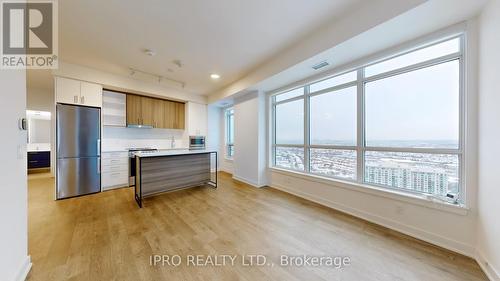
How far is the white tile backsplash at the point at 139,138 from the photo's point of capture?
4578 millimetres

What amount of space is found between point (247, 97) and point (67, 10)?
3.59 metres

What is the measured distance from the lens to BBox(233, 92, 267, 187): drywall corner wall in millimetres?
4586

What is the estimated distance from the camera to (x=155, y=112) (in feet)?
17.0

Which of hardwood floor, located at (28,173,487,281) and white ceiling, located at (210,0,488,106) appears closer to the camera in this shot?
hardwood floor, located at (28,173,487,281)

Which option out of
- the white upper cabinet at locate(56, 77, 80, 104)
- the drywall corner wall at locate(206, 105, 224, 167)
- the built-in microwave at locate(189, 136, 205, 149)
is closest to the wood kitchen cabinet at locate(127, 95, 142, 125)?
the white upper cabinet at locate(56, 77, 80, 104)

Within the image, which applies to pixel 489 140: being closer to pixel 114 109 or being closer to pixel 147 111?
pixel 147 111

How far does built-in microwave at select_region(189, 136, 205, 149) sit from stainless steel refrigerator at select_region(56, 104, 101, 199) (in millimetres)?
2408

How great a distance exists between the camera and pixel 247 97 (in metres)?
4.93

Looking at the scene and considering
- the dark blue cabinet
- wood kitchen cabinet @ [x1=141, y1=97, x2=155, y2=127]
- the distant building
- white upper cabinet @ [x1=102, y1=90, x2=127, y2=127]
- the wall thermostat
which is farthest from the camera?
the dark blue cabinet

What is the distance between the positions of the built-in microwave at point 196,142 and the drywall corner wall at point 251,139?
147 cm

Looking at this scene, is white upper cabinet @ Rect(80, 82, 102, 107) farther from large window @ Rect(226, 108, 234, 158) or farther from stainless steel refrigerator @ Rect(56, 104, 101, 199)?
large window @ Rect(226, 108, 234, 158)

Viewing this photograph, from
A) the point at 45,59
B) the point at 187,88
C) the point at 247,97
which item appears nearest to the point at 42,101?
the point at 45,59

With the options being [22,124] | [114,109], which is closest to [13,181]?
[22,124]

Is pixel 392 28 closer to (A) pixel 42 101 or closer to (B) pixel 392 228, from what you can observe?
(B) pixel 392 228
